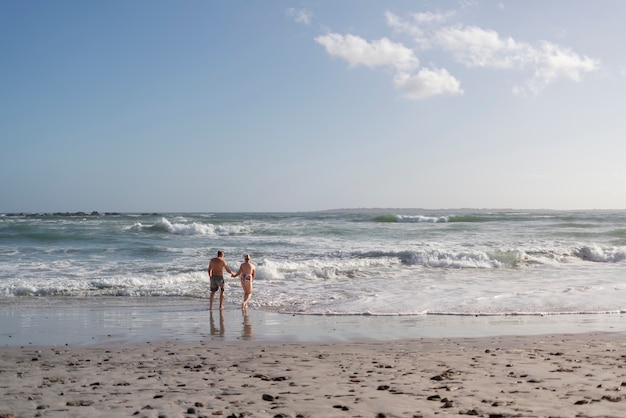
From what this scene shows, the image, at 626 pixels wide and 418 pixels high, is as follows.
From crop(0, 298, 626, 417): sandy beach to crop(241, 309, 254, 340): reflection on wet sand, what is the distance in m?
0.05

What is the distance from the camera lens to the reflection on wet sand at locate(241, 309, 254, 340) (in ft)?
30.7

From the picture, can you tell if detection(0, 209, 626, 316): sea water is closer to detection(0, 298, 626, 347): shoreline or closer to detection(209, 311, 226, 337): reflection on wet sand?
detection(0, 298, 626, 347): shoreline

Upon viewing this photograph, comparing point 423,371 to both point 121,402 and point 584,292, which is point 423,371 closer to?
point 121,402

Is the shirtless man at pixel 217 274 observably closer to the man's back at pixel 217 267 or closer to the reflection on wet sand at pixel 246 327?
the man's back at pixel 217 267

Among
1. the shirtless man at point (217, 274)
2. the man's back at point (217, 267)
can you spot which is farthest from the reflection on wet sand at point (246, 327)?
the man's back at point (217, 267)

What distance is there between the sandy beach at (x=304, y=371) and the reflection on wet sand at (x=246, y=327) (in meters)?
0.05

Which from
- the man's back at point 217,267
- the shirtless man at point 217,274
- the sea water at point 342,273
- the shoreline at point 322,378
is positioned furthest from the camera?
the man's back at point 217,267

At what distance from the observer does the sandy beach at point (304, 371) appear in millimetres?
4906

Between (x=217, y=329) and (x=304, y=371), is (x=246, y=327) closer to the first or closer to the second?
(x=217, y=329)

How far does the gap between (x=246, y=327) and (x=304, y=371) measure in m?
4.01

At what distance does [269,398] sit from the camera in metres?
5.20

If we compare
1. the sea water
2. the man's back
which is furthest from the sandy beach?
the man's back

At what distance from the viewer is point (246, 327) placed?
10320 mm

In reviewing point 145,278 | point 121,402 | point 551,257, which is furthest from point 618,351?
point 551,257
